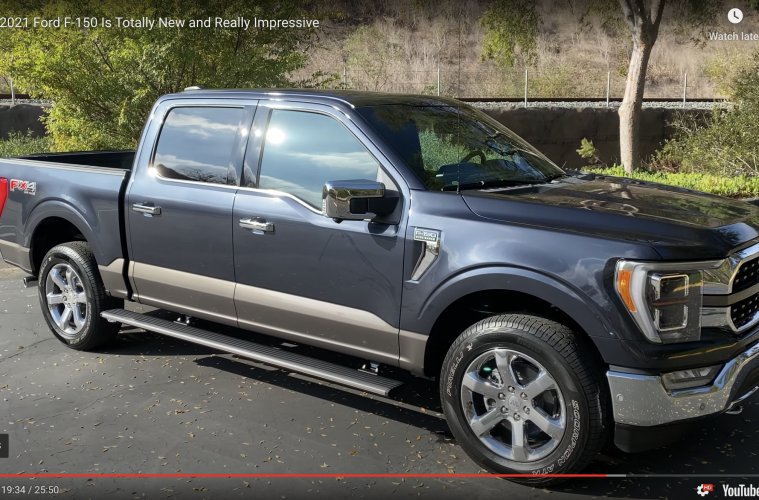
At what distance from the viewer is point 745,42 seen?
4916 cm

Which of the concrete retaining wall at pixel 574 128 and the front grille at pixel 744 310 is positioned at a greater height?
the concrete retaining wall at pixel 574 128

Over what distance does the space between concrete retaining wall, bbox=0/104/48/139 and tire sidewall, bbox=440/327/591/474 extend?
48.8 ft

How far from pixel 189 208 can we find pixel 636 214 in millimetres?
2846

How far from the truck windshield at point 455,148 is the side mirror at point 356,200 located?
30 cm

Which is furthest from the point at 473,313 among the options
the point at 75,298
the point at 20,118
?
the point at 20,118

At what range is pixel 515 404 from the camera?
13.0 ft

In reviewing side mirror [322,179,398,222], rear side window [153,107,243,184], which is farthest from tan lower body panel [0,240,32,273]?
side mirror [322,179,398,222]

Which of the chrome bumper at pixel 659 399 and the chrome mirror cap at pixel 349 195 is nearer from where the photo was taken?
the chrome bumper at pixel 659 399

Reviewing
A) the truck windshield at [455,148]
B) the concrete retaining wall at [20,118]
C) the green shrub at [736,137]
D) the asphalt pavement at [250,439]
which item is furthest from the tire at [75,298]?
the concrete retaining wall at [20,118]

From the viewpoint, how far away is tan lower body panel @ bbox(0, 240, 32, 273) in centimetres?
638

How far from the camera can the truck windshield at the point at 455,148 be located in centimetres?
451

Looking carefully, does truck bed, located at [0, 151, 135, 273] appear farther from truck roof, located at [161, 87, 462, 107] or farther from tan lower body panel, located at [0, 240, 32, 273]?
truck roof, located at [161, 87, 462, 107]

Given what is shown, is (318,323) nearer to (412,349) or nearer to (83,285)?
(412,349)

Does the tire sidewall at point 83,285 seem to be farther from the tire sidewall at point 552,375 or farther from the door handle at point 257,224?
the tire sidewall at point 552,375
